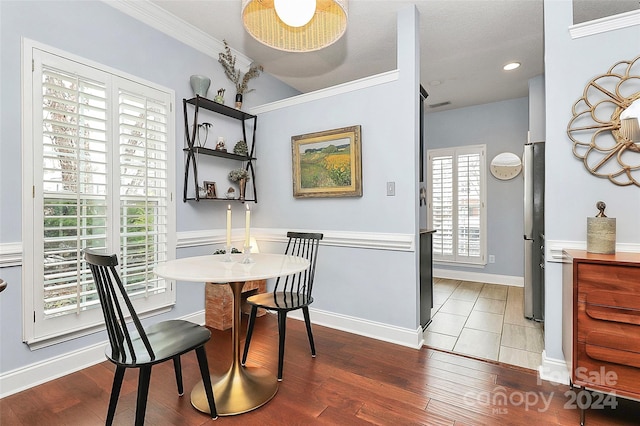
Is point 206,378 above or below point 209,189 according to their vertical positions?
below

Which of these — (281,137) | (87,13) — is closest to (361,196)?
(281,137)

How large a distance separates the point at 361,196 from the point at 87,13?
2.61 m

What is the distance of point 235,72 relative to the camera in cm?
345

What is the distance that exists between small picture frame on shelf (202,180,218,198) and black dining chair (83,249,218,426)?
5.32 feet

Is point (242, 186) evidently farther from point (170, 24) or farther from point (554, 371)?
point (554, 371)

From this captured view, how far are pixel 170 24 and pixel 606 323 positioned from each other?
12.7 ft

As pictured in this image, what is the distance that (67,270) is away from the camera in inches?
84.4

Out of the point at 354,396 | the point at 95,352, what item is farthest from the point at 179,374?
the point at 354,396

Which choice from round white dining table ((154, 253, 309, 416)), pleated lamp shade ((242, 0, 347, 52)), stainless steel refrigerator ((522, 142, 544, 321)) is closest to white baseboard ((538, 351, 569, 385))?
stainless steel refrigerator ((522, 142, 544, 321))

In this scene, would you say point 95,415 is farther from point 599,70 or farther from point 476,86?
point 476,86

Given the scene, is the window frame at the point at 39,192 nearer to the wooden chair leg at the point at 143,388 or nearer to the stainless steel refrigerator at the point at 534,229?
the wooden chair leg at the point at 143,388

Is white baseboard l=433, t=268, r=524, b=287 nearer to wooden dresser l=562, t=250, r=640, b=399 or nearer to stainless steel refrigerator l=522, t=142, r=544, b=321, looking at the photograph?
stainless steel refrigerator l=522, t=142, r=544, b=321

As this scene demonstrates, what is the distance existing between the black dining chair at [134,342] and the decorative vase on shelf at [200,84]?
1993 mm

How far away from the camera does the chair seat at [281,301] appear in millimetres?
2133
